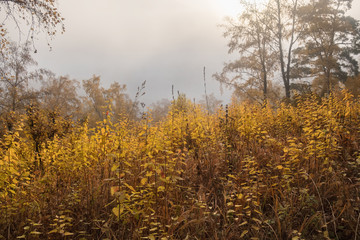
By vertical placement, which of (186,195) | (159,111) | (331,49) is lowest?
(186,195)

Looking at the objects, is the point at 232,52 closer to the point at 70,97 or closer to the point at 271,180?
the point at 271,180

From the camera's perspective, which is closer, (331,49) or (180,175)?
(180,175)

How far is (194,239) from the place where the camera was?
6.65ft

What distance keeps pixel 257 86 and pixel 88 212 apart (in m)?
16.3

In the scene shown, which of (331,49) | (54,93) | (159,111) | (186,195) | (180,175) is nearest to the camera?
(186,195)

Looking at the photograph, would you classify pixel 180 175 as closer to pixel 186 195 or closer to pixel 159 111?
pixel 186 195

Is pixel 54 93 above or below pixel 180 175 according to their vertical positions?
above

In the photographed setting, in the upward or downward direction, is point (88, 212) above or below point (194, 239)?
above

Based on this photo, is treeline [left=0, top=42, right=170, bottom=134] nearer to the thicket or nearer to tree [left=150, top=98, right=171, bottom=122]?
tree [left=150, top=98, right=171, bottom=122]

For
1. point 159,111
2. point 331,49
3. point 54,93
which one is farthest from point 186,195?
point 54,93

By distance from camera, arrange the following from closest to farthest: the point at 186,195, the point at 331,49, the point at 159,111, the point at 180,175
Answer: the point at 186,195 < the point at 180,175 < the point at 159,111 < the point at 331,49

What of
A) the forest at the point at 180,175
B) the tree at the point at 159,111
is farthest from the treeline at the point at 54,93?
the forest at the point at 180,175

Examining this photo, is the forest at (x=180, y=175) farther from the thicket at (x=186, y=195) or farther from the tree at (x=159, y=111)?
the tree at (x=159, y=111)

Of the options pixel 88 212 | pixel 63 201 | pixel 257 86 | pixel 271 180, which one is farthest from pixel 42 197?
pixel 257 86
